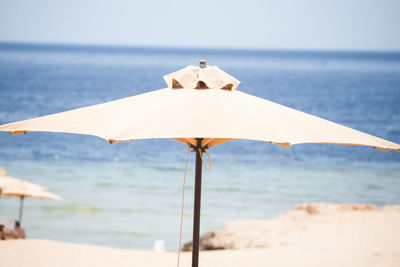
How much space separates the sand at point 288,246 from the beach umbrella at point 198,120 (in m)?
3.24

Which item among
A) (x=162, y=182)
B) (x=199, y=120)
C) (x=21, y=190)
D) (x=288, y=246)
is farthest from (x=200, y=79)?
(x=162, y=182)

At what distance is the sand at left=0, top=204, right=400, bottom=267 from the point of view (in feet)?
25.3

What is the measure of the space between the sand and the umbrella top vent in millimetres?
3635

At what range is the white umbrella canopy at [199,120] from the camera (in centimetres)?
393

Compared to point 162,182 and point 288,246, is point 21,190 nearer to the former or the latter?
point 288,246

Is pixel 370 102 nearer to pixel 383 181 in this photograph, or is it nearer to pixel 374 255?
pixel 383 181

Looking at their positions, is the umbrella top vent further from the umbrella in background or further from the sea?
the sea

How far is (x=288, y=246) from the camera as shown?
9844mm

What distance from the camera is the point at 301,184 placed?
18.7m

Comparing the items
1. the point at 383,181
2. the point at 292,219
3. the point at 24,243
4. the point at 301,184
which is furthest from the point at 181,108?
the point at 383,181

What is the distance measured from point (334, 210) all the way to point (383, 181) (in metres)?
7.84

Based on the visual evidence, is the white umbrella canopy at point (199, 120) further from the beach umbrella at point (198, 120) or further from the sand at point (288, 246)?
the sand at point (288, 246)

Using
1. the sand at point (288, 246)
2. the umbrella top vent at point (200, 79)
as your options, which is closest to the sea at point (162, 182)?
the sand at point (288, 246)

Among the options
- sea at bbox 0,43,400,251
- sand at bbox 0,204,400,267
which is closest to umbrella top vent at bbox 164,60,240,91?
sand at bbox 0,204,400,267
